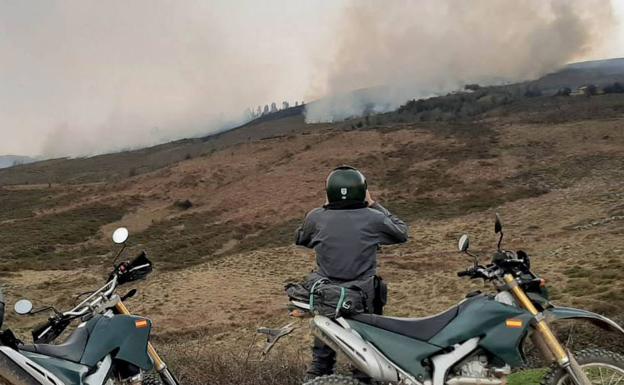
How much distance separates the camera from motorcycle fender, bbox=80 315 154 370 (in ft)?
12.1

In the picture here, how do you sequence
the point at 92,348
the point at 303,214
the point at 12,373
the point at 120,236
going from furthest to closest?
the point at 303,214 < the point at 120,236 < the point at 92,348 < the point at 12,373

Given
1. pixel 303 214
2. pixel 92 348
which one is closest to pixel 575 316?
pixel 92 348

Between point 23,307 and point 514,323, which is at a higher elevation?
point 23,307

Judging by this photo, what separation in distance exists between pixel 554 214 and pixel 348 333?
25.0 m

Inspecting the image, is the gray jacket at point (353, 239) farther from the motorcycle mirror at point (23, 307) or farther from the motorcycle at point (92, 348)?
the motorcycle mirror at point (23, 307)

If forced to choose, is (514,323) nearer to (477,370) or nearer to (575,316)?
(477,370)

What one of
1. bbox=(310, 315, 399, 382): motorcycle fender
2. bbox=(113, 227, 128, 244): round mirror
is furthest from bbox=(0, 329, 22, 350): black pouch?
bbox=(310, 315, 399, 382): motorcycle fender

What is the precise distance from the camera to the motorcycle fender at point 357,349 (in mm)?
3361

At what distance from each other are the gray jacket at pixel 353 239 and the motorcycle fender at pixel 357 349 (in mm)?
551

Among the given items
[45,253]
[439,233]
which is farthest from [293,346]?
[45,253]

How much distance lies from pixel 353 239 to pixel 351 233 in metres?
0.04

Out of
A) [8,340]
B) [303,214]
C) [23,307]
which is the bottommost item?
[303,214]

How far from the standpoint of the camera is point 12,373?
329 cm

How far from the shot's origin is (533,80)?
131000mm
